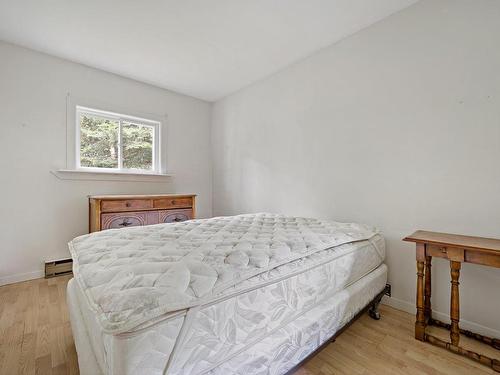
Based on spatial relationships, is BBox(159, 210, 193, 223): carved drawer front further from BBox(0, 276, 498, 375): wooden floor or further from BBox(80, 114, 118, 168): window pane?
BBox(0, 276, 498, 375): wooden floor

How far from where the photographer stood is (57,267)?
8.61ft

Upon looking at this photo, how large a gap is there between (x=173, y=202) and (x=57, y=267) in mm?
1441

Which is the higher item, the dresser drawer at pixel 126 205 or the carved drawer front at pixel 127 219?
the dresser drawer at pixel 126 205

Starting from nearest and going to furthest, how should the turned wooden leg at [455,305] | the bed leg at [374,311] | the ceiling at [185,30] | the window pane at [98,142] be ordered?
the turned wooden leg at [455,305] → the bed leg at [374,311] → the ceiling at [185,30] → the window pane at [98,142]

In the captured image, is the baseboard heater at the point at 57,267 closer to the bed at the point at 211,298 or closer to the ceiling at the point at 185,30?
the bed at the point at 211,298

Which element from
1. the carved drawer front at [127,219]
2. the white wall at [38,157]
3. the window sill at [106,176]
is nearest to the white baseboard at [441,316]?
the carved drawer front at [127,219]

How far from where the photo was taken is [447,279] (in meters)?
1.71

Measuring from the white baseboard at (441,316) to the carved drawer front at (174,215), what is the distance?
8.14 ft

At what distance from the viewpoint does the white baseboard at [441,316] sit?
60.7 inches

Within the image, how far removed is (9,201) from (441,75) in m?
4.16

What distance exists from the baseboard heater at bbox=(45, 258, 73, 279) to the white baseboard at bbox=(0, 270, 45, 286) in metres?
0.08

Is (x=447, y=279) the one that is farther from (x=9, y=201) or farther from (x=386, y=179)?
(x=9, y=201)

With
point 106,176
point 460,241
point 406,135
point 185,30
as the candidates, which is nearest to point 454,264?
point 460,241

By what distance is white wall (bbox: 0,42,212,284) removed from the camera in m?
2.42
